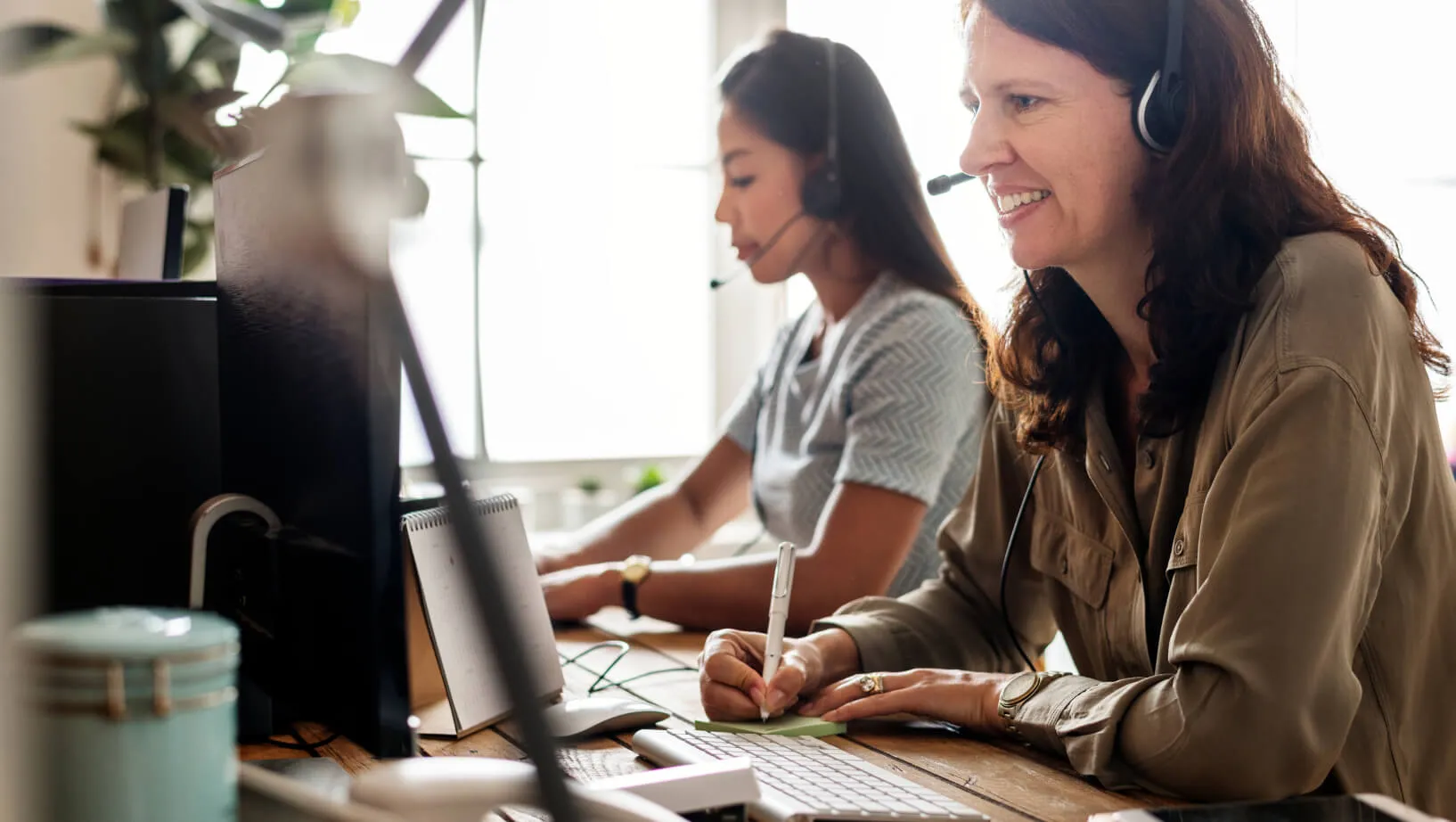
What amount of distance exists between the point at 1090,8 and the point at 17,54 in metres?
0.89

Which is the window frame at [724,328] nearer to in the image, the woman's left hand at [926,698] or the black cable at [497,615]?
the woman's left hand at [926,698]

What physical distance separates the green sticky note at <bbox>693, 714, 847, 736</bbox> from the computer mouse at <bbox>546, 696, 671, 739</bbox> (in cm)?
4

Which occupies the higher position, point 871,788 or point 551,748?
point 551,748

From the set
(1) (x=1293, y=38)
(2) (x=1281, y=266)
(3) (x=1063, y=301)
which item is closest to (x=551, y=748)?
(2) (x=1281, y=266)

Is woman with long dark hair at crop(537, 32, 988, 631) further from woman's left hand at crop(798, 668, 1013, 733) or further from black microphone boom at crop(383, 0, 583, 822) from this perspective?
black microphone boom at crop(383, 0, 583, 822)

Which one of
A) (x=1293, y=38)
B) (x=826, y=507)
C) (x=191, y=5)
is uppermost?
(x=1293, y=38)

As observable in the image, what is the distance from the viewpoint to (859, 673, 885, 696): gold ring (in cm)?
109

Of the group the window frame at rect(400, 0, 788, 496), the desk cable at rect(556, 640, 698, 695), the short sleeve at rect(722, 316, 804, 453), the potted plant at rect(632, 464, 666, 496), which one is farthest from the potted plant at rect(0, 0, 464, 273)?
the desk cable at rect(556, 640, 698, 695)

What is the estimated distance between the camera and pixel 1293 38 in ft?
9.98

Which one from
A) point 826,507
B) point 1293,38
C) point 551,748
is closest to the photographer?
point 551,748

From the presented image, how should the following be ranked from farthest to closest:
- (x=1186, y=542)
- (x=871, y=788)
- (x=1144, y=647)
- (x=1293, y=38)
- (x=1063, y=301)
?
(x=1293, y=38)
(x=1063, y=301)
(x=1144, y=647)
(x=1186, y=542)
(x=871, y=788)

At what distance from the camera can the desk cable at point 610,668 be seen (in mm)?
1229

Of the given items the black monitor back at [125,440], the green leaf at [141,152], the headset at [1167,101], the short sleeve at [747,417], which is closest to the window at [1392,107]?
the short sleeve at [747,417]

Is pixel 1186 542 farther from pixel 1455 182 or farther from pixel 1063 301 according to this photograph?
pixel 1455 182
